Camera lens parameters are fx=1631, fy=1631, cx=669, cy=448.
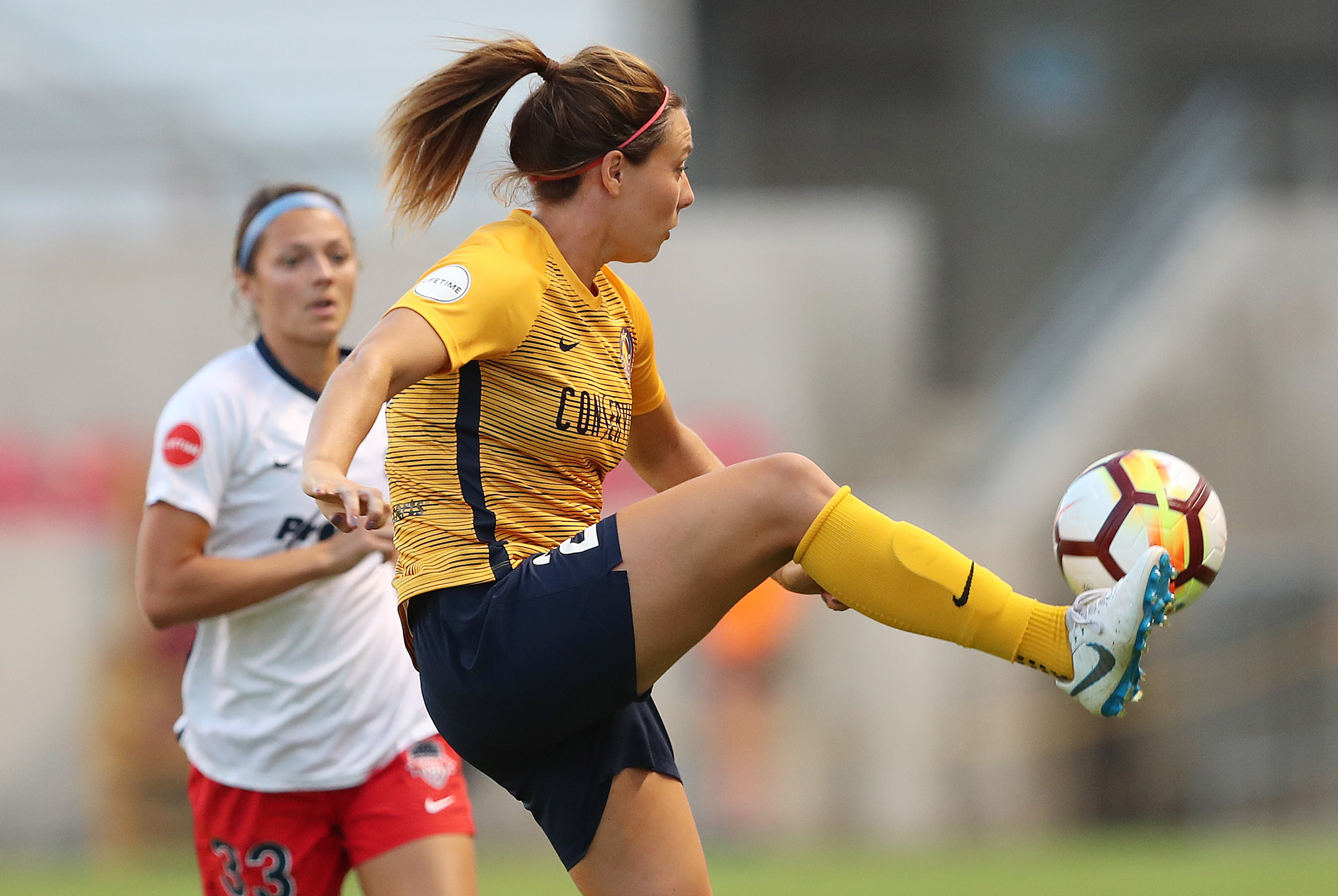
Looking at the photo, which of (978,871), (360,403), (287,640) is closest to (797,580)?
(360,403)

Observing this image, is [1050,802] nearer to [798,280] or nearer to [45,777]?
[798,280]

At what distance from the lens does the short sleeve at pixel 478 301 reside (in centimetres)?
285

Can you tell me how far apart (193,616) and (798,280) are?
1025cm

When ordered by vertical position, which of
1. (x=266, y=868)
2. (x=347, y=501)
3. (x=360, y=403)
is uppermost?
(x=360, y=403)

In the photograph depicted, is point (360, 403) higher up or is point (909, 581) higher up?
point (360, 403)

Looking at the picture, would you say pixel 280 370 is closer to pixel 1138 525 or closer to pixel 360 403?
pixel 360 403

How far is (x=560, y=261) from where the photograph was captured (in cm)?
316

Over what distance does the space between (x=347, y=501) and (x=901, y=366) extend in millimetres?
11818

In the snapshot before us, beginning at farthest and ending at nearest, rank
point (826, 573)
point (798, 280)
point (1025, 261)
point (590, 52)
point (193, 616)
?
point (1025, 261) → point (798, 280) → point (193, 616) → point (590, 52) → point (826, 573)

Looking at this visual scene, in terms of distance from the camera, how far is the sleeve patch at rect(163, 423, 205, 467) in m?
3.68

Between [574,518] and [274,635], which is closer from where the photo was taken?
[574,518]

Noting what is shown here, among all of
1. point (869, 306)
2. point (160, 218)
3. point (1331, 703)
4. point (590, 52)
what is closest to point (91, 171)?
point (160, 218)

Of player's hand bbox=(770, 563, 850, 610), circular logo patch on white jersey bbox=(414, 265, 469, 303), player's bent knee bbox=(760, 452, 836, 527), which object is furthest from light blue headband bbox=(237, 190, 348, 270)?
player's bent knee bbox=(760, 452, 836, 527)

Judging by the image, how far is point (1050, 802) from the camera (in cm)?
1156
